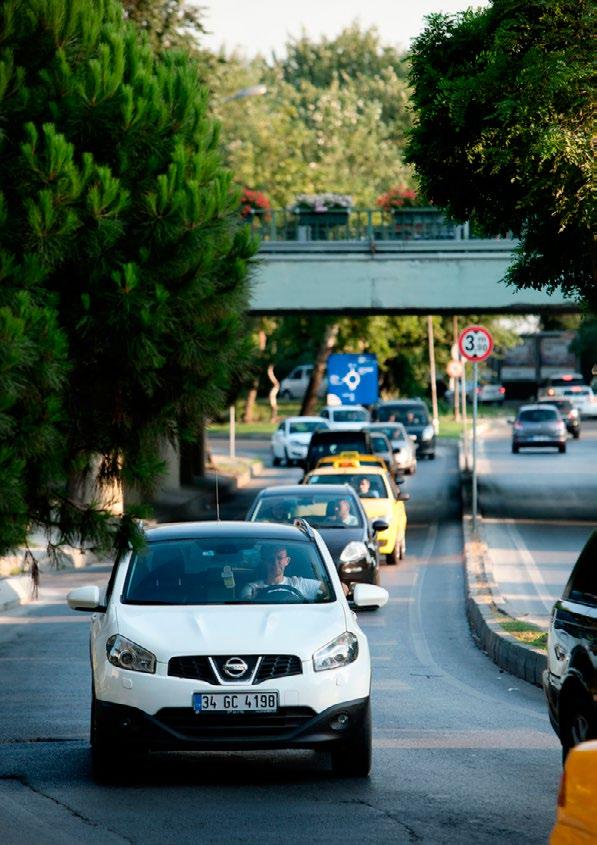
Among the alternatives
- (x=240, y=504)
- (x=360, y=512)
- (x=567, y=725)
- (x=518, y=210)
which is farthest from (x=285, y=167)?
(x=567, y=725)

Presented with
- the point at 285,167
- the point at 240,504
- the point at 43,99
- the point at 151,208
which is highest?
the point at 285,167

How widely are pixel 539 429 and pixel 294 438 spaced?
32.4 feet

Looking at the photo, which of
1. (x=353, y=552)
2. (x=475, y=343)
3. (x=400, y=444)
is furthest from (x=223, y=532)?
(x=400, y=444)

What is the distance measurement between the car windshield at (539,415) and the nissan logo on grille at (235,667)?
172ft

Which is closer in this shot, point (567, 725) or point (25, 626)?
point (567, 725)

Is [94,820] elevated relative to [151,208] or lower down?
lower down

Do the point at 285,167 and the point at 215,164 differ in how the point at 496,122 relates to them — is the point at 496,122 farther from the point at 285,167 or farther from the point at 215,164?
the point at 285,167

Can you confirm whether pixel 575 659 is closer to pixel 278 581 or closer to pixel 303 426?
pixel 278 581

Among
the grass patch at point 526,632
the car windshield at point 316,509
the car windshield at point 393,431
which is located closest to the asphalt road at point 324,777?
the grass patch at point 526,632

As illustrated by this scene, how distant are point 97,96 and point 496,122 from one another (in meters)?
4.20

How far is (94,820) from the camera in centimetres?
880

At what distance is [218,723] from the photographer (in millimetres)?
9625

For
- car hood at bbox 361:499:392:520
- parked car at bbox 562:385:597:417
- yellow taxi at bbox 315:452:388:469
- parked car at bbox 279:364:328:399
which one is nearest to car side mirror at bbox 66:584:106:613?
car hood at bbox 361:499:392:520

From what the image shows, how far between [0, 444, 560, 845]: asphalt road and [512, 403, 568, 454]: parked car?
146ft
